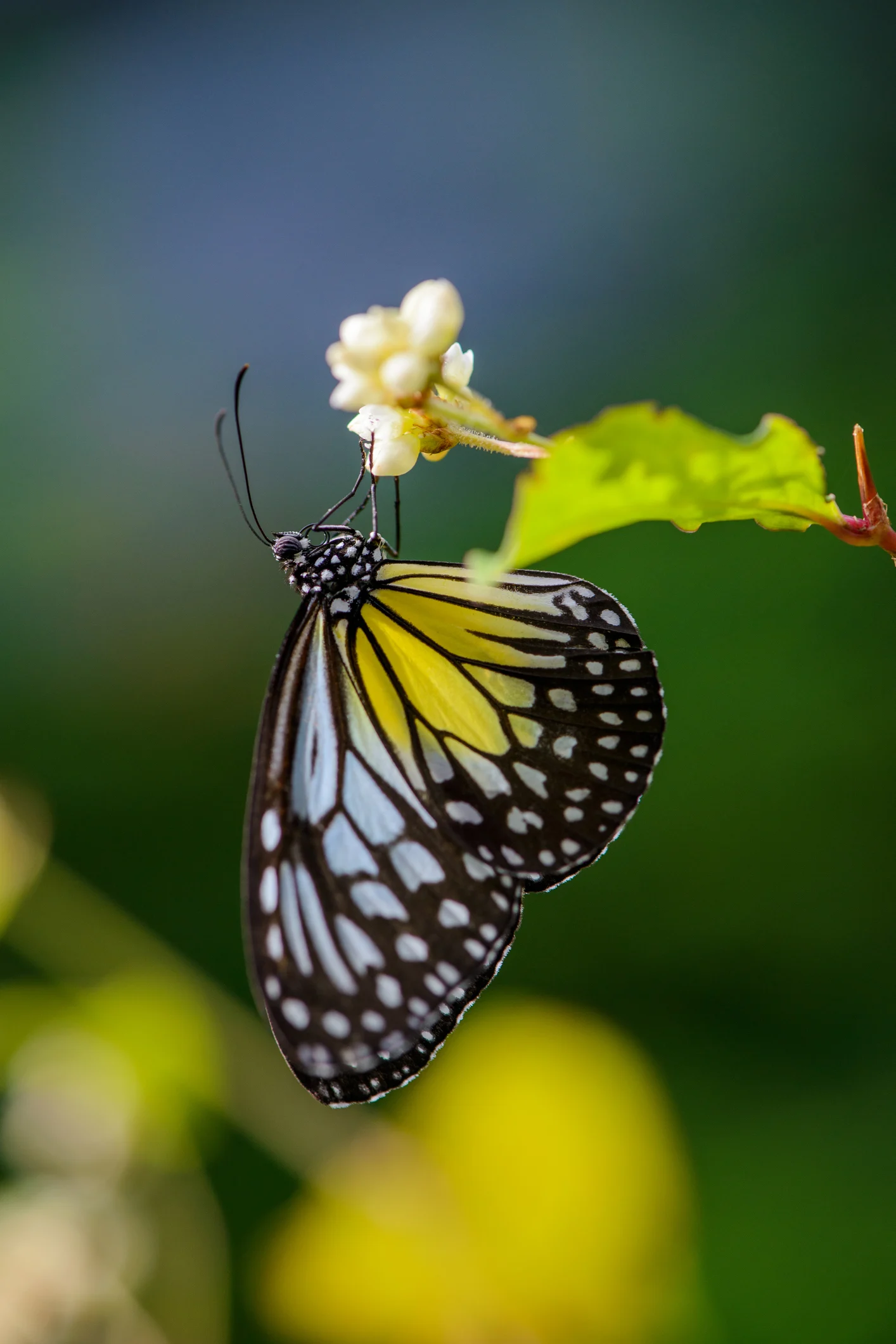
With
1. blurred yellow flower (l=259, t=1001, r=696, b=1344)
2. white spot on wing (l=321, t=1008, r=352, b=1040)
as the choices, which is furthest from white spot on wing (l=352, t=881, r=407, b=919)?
blurred yellow flower (l=259, t=1001, r=696, b=1344)

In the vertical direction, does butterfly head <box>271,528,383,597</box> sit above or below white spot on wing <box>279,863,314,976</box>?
above

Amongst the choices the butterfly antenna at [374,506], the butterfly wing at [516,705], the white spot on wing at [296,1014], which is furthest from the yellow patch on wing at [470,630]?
the white spot on wing at [296,1014]

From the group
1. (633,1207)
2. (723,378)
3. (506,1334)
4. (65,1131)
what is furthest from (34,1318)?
(723,378)

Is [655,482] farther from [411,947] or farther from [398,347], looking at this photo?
[411,947]

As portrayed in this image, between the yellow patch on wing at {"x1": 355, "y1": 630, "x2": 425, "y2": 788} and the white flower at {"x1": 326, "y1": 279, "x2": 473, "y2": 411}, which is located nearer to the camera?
the white flower at {"x1": 326, "y1": 279, "x2": 473, "y2": 411}

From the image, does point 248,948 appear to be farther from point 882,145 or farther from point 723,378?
point 882,145

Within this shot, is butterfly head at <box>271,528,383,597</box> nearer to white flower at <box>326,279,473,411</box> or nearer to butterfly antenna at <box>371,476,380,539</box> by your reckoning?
butterfly antenna at <box>371,476,380,539</box>

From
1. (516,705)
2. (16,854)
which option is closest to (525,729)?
(516,705)

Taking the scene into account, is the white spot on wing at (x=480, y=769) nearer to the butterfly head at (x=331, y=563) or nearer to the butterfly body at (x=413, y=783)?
the butterfly body at (x=413, y=783)
